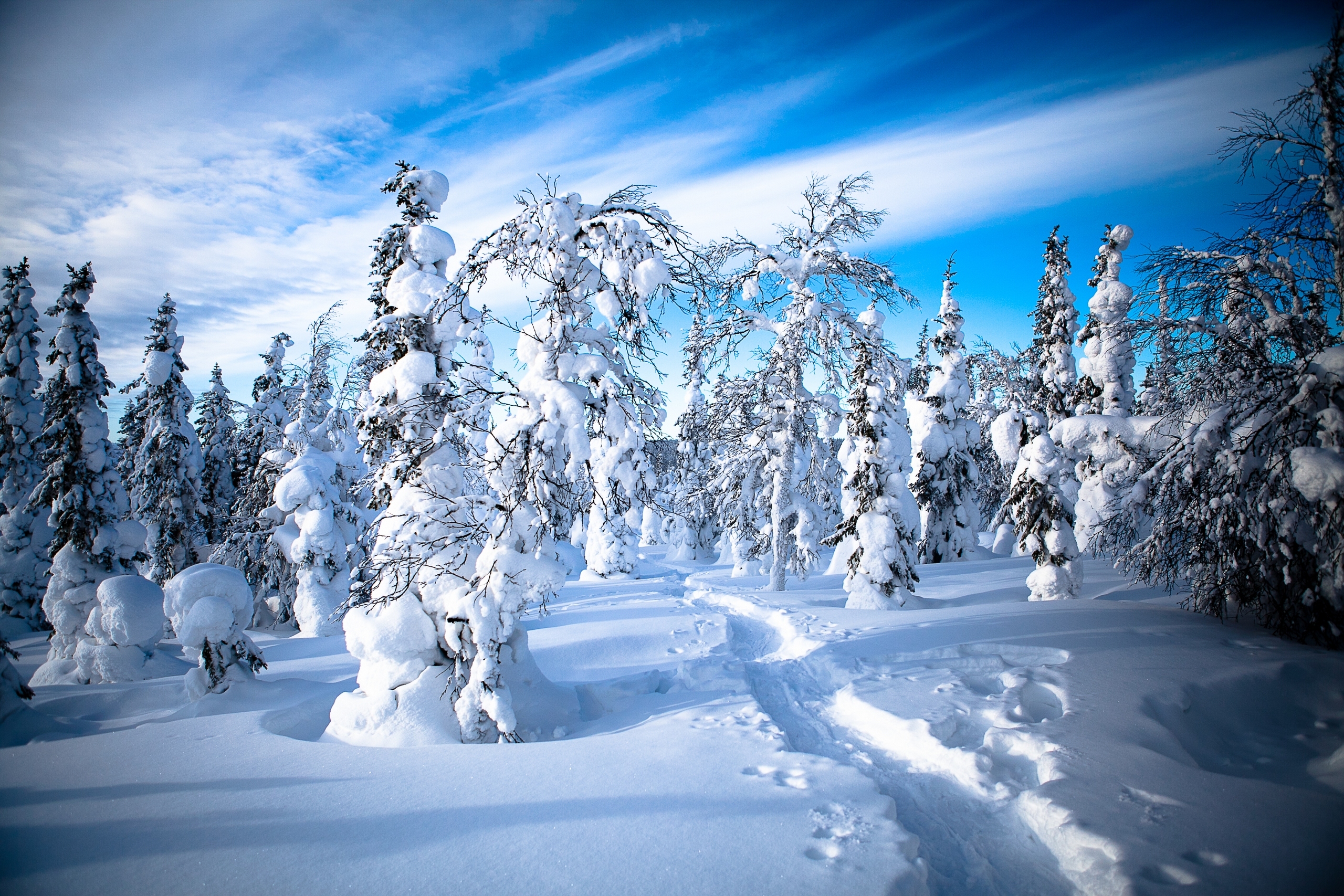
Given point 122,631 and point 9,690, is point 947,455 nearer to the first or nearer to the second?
point 9,690

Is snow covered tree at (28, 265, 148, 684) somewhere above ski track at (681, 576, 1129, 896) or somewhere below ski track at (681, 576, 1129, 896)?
above

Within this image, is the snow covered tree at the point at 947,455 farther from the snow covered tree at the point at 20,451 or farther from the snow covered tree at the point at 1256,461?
the snow covered tree at the point at 20,451

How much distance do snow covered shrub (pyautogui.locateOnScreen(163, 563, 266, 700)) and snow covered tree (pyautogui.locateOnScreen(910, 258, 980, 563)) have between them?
21.5 m

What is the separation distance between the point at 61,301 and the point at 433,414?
58.6 ft

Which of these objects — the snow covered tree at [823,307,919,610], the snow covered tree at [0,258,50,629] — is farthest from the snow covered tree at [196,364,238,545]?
the snow covered tree at [823,307,919,610]

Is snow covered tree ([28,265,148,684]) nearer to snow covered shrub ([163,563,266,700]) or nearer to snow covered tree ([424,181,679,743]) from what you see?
snow covered shrub ([163,563,266,700])

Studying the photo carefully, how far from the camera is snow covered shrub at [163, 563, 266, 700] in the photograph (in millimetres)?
8977

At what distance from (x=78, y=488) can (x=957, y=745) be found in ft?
72.3

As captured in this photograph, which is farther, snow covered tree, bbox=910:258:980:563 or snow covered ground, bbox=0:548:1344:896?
snow covered tree, bbox=910:258:980:563

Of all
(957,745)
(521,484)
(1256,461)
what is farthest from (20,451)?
(1256,461)

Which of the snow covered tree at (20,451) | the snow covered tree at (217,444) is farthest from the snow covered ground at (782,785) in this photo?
the snow covered tree at (217,444)

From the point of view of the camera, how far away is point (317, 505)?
17.6m

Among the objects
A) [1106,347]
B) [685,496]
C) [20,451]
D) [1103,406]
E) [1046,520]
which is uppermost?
[1106,347]

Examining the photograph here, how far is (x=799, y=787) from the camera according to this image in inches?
190
